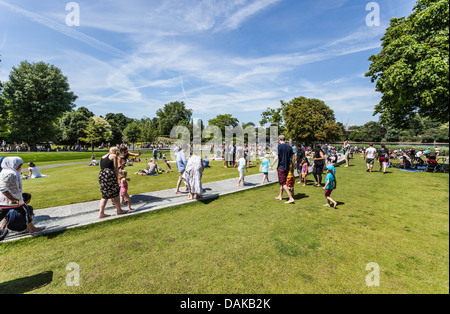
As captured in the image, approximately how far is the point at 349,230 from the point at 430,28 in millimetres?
13370

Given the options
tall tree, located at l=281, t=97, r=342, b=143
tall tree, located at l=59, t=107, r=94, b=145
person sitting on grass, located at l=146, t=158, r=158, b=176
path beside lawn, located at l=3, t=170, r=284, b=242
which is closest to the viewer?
path beside lawn, located at l=3, t=170, r=284, b=242

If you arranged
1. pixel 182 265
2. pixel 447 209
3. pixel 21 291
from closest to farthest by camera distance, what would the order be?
pixel 447 209 → pixel 21 291 → pixel 182 265

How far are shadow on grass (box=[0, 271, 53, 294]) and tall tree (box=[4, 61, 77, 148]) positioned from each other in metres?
46.4

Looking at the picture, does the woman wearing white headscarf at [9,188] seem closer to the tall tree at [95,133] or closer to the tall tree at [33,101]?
the tall tree at [33,101]

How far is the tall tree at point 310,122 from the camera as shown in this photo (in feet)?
162

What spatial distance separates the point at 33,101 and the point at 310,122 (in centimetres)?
5683

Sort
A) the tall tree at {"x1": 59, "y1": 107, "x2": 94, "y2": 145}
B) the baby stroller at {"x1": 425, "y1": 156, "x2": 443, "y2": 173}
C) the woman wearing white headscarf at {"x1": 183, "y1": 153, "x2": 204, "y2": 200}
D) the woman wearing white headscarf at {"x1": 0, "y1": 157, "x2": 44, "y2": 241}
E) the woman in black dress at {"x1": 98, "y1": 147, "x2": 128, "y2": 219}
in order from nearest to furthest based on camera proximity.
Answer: the woman wearing white headscarf at {"x1": 0, "y1": 157, "x2": 44, "y2": 241}, the woman in black dress at {"x1": 98, "y1": 147, "x2": 128, "y2": 219}, the woman wearing white headscarf at {"x1": 183, "y1": 153, "x2": 204, "y2": 200}, the baby stroller at {"x1": 425, "y1": 156, "x2": 443, "y2": 173}, the tall tree at {"x1": 59, "y1": 107, "x2": 94, "y2": 145}

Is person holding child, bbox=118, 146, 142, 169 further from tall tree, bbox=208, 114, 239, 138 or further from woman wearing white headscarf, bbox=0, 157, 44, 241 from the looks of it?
tall tree, bbox=208, 114, 239, 138

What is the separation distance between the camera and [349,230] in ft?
15.9

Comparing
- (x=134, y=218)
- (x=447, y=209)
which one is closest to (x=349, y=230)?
(x=447, y=209)

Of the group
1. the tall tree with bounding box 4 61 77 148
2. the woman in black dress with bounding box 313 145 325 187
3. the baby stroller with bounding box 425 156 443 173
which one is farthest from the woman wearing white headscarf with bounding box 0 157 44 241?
the tall tree with bounding box 4 61 77 148

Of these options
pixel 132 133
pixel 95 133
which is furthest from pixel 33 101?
pixel 132 133

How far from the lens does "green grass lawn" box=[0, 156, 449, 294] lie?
3016 millimetres
